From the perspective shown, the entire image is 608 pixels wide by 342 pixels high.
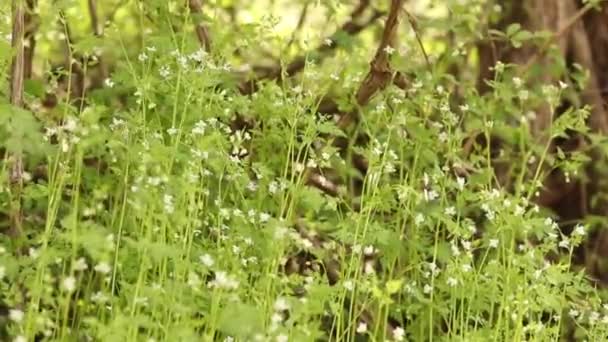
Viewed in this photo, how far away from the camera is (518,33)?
12.2ft

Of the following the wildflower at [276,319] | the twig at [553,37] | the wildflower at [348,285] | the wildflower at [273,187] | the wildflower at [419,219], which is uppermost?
the twig at [553,37]

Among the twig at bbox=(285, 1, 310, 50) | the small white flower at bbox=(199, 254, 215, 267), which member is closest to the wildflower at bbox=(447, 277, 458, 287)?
the small white flower at bbox=(199, 254, 215, 267)

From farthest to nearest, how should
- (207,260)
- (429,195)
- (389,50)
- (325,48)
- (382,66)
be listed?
(325,48)
(382,66)
(389,50)
(429,195)
(207,260)

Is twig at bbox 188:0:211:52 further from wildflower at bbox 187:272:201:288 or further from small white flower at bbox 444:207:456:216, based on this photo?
wildflower at bbox 187:272:201:288

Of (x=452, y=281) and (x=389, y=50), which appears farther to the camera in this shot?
(x=389, y=50)

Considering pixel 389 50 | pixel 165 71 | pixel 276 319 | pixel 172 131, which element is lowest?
pixel 276 319

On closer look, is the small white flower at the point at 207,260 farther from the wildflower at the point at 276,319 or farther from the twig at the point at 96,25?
the twig at the point at 96,25

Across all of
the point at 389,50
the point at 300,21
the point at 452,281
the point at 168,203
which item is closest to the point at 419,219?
the point at 452,281

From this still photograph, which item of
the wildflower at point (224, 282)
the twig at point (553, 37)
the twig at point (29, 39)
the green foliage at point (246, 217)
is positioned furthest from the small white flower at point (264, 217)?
the twig at point (553, 37)

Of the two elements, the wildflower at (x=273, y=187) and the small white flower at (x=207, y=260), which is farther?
the wildflower at (x=273, y=187)

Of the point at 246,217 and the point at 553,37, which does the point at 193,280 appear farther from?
the point at 553,37

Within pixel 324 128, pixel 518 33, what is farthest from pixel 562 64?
pixel 324 128

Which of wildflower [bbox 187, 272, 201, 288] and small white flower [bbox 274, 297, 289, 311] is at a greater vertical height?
wildflower [bbox 187, 272, 201, 288]

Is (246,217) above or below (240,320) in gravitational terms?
above
